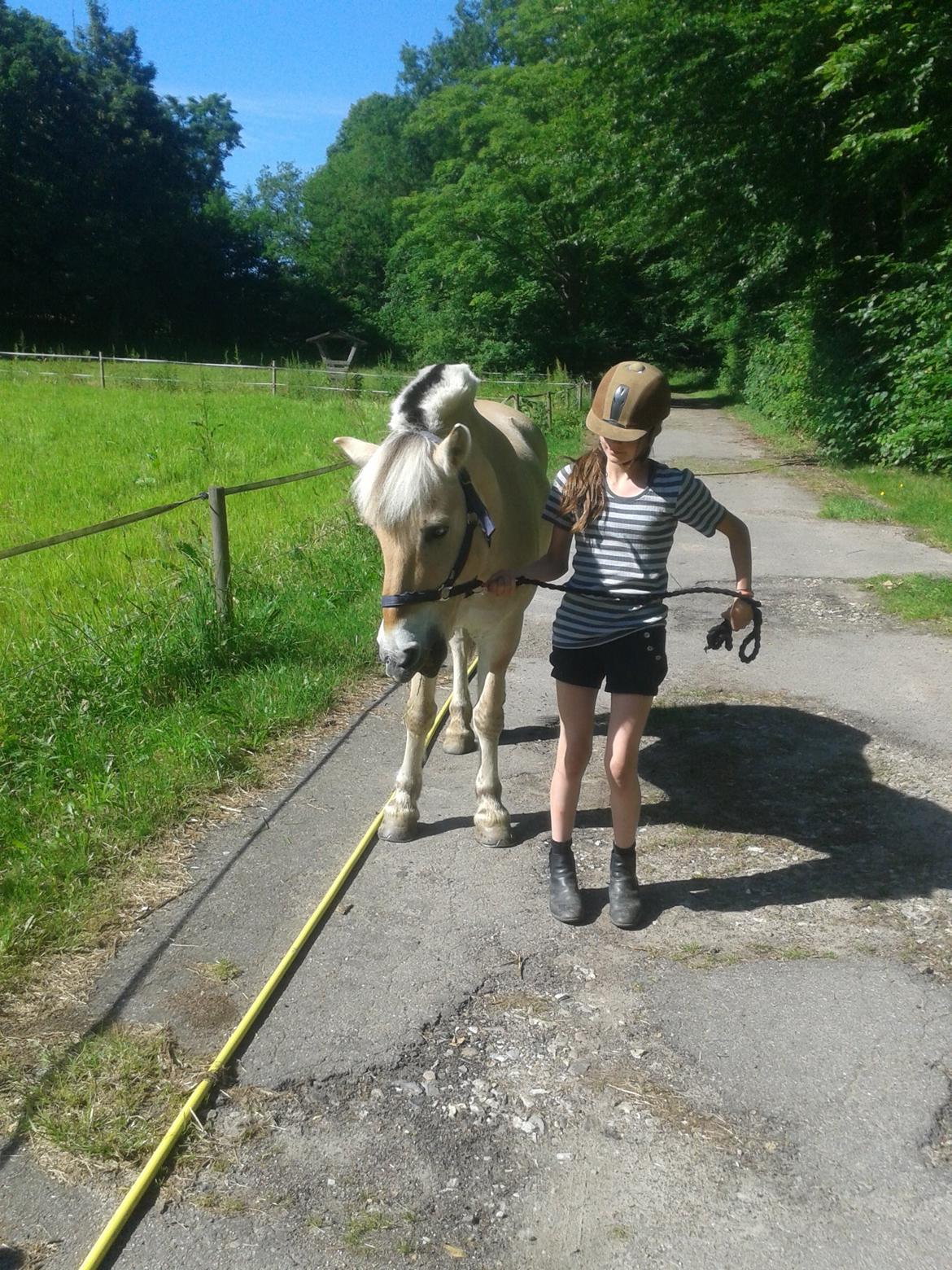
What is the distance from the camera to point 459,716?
502 centimetres

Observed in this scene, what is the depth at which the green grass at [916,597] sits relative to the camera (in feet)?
23.3

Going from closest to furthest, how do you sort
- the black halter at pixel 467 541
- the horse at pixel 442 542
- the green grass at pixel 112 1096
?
the green grass at pixel 112 1096 → the horse at pixel 442 542 → the black halter at pixel 467 541

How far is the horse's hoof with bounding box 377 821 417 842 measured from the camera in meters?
3.95

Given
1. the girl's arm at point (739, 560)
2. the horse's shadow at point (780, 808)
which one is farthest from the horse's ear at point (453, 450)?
the horse's shadow at point (780, 808)

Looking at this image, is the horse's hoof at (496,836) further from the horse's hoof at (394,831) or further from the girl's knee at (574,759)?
the girl's knee at (574,759)

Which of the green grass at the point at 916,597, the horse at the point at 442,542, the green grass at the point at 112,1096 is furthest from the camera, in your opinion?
the green grass at the point at 916,597

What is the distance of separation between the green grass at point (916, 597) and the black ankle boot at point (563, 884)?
4582 millimetres

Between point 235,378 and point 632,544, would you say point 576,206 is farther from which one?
point 632,544

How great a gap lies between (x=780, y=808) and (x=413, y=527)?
2.27 metres

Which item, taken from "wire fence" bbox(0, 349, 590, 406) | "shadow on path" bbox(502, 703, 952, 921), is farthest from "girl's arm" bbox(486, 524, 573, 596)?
"wire fence" bbox(0, 349, 590, 406)

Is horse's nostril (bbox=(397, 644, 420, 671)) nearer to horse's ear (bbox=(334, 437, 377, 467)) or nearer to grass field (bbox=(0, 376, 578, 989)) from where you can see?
horse's ear (bbox=(334, 437, 377, 467))

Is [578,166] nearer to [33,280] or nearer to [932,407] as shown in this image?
[932,407]

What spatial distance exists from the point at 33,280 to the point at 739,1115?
48089mm

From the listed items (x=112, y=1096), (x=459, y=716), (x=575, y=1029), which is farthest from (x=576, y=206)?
(x=112, y=1096)
